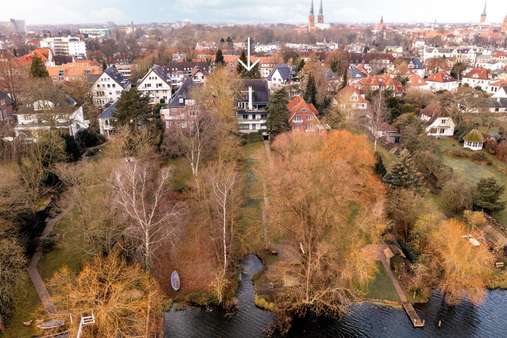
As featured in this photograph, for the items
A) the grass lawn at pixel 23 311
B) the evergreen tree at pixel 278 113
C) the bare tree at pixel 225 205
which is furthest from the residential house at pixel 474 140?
the grass lawn at pixel 23 311

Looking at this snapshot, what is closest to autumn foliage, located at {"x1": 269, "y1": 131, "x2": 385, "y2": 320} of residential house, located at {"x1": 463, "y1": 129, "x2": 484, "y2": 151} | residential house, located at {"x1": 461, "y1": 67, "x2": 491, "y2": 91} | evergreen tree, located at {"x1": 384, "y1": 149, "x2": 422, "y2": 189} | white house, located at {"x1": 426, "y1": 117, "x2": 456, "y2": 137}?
evergreen tree, located at {"x1": 384, "y1": 149, "x2": 422, "y2": 189}

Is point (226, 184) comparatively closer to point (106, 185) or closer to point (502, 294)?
point (106, 185)

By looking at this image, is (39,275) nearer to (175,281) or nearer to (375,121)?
(175,281)

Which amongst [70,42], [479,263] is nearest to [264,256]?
[479,263]

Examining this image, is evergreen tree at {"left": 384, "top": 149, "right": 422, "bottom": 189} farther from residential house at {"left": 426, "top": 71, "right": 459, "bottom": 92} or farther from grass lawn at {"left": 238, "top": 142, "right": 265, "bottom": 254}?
residential house at {"left": 426, "top": 71, "right": 459, "bottom": 92}

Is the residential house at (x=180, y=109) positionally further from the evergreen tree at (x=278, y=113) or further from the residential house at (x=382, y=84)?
the residential house at (x=382, y=84)

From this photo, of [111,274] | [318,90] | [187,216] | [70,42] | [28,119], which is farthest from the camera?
[70,42]
